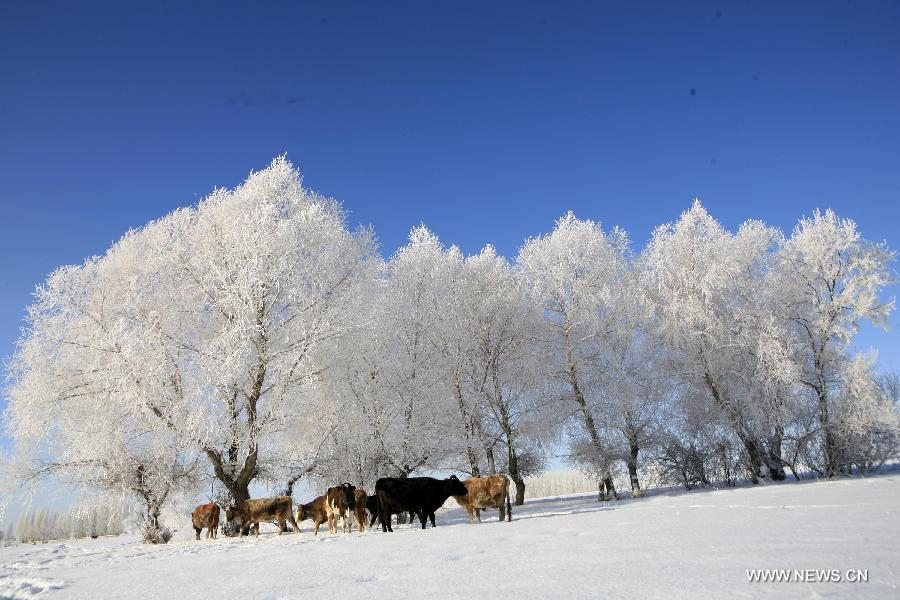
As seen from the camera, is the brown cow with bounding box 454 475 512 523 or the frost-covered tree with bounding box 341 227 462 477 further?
the frost-covered tree with bounding box 341 227 462 477

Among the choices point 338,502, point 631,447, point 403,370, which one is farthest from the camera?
point 631,447

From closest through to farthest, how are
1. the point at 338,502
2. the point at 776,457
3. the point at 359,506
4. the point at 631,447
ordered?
the point at 338,502 < the point at 359,506 < the point at 631,447 < the point at 776,457

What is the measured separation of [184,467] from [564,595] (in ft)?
53.6

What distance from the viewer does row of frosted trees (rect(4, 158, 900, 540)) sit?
49.7 ft

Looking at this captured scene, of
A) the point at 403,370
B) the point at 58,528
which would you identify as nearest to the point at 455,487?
the point at 403,370

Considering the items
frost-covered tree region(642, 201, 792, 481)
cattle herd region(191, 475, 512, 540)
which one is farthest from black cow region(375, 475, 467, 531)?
frost-covered tree region(642, 201, 792, 481)

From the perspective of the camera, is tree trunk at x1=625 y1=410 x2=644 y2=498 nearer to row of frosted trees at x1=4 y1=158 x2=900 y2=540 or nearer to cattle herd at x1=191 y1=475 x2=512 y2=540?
row of frosted trees at x1=4 y1=158 x2=900 y2=540

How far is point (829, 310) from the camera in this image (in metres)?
22.1

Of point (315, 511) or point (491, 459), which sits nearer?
point (315, 511)

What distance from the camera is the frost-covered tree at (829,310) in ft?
70.4

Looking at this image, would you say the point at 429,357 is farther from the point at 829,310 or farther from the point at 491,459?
the point at 829,310

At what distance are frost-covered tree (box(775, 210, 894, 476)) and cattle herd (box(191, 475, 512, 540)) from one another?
A: 15.7 meters

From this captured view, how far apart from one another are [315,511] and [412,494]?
283 cm

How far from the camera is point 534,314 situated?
23844mm
